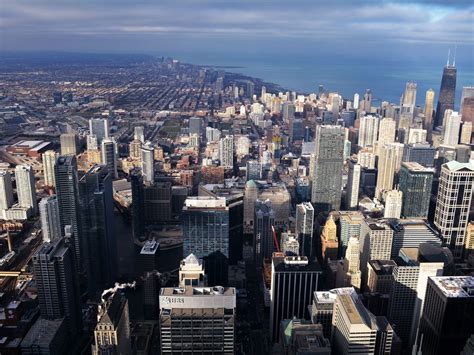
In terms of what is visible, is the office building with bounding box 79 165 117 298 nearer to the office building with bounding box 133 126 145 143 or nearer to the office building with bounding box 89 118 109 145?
the office building with bounding box 89 118 109 145

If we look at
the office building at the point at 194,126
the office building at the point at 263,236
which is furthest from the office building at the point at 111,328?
the office building at the point at 194,126

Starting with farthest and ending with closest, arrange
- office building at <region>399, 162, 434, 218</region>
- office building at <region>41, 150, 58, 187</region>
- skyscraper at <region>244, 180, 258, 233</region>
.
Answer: office building at <region>41, 150, 58, 187</region>
office building at <region>399, 162, 434, 218</region>
skyscraper at <region>244, 180, 258, 233</region>

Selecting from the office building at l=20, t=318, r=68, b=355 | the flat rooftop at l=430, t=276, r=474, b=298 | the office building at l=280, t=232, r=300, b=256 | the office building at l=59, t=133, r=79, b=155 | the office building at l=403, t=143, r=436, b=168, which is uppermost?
the flat rooftop at l=430, t=276, r=474, b=298

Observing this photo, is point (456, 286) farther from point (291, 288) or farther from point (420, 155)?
point (420, 155)

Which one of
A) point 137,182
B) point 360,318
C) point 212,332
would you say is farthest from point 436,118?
point 212,332

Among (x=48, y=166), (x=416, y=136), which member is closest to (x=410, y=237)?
(x=416, y=136)

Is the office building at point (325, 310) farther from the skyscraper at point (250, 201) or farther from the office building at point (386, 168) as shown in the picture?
the office building at point (386, 168)

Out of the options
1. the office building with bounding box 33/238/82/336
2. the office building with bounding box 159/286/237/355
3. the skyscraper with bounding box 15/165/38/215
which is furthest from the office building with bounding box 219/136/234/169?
the office building with bounding box 159/286/237/355
